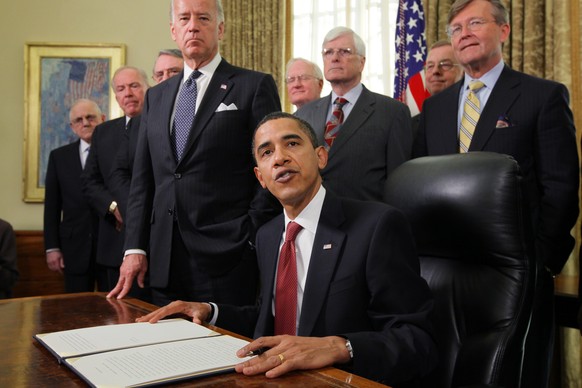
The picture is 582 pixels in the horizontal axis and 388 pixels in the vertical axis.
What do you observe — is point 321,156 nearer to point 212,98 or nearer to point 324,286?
point 324,286

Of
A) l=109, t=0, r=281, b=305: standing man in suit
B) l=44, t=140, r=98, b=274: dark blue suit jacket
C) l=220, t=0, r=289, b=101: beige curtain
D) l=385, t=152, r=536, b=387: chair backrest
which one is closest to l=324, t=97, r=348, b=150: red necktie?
l=109, t=0, r=281, b=305: standing man in suit

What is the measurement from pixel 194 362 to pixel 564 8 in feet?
13.2

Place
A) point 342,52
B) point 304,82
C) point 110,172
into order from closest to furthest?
point 342,52 < point 110,172 < point 304,82

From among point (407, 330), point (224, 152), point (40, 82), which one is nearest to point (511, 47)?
point (224, 152)

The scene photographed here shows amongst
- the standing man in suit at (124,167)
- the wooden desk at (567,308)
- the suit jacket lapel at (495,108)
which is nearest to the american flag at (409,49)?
the suit jacket lapel at (495,108)

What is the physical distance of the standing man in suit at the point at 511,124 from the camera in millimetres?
2561

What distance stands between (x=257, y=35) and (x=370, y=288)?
4.91 m

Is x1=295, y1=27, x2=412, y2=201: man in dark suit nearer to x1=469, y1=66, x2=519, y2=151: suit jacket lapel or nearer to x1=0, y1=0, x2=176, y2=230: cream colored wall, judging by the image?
x1=469, y1=66, x2=519, y2=151: suit jacket lapel

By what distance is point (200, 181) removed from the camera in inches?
96.7

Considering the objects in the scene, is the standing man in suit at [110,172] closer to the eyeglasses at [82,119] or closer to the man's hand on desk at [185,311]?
the eyeglasses at [82,119]

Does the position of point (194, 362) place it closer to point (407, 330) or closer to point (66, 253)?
point (407, 330)

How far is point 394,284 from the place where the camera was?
155cm

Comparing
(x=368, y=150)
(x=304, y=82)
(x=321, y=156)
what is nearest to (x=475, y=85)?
(x=368, y=150)

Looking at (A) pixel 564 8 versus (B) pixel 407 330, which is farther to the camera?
(A) pixel 564 8
